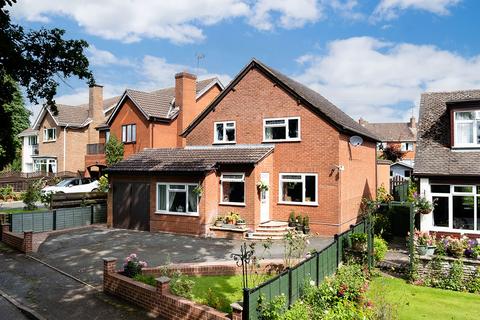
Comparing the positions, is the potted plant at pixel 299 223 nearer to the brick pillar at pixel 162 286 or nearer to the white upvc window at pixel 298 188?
the white upvc window at pixel 298 188

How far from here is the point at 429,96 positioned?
21.3 meters

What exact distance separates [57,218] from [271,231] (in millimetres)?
11817

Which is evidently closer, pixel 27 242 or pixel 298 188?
pixel 27 242

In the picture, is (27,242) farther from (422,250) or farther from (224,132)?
(422,250)

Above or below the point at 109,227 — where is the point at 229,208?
above

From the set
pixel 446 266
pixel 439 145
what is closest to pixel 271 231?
pixel 446 266

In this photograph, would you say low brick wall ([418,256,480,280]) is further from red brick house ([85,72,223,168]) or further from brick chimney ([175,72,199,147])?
brick chimney ([175,72,199,147])

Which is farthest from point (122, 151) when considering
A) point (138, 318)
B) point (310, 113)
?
point (138, 318)

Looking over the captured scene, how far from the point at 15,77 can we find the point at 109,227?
43.7 ft

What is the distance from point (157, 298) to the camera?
9383mm

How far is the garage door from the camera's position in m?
21.0

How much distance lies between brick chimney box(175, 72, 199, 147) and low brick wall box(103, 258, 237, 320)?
21.6 meters

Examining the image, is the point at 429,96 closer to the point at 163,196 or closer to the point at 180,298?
the point at 163,196

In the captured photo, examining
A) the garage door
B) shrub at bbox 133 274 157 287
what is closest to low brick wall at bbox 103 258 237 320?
shrub at bbox 133 274 157 287
